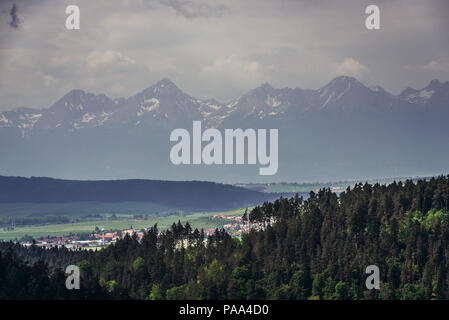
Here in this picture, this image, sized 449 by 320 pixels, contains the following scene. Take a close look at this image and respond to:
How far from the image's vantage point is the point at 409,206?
15375cm

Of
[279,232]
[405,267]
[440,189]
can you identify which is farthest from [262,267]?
[440,189]

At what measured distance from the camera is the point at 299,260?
461ft

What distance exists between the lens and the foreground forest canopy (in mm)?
128375

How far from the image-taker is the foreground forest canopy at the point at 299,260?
12838 centimetres
